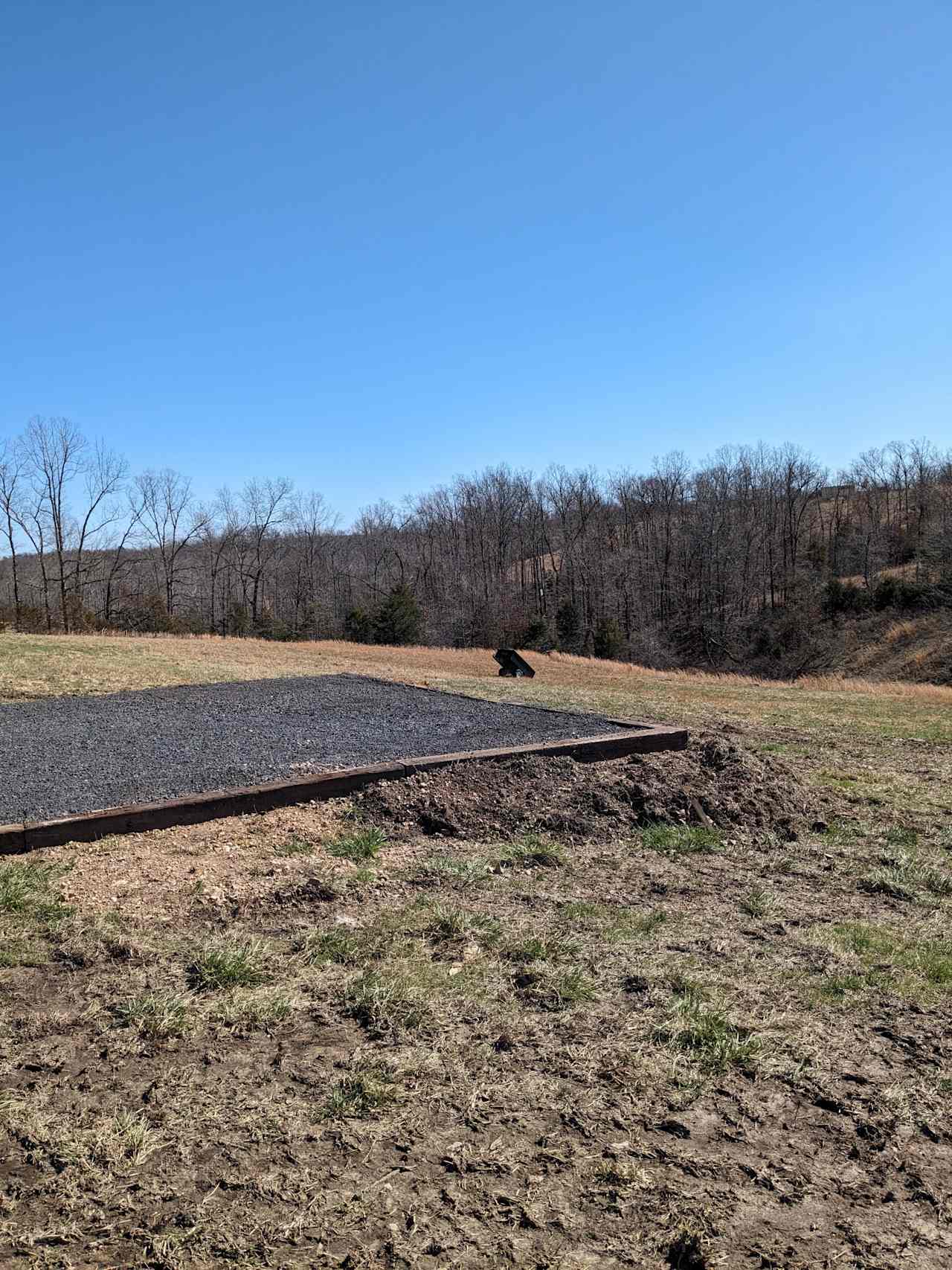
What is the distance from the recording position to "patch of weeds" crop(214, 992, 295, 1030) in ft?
8.97

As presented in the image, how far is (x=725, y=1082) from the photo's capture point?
96.3 inches

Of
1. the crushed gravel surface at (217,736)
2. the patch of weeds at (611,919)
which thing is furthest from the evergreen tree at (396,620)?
the patch of weeds at (611,919)

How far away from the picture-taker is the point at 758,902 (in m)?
4.05

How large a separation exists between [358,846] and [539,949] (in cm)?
161

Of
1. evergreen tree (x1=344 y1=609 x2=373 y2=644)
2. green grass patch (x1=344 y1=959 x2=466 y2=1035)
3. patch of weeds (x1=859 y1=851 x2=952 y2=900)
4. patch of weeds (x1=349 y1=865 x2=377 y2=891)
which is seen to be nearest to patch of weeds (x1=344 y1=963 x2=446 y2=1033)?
green grass patch (x1=344 y1=959 x2=466 y2=1035)

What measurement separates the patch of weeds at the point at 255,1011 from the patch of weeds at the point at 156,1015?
0.12 meters

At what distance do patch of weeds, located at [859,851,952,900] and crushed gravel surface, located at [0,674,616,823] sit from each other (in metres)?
2.86

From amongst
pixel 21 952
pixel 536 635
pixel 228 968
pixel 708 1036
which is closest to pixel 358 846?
pixel 228 968

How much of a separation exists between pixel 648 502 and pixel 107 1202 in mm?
67562

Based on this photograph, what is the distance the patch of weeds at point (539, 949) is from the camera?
10.9ft

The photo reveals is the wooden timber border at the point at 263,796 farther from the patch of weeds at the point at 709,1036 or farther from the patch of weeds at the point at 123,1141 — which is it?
the patch of weeds at the point at 709,1036

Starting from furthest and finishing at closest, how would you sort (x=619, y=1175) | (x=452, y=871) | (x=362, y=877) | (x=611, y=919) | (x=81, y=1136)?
(x=452, y=871) < (x=362, y=877) < (x=611, y=919) < (x=81, y=1136) < (x=619, y=1175)

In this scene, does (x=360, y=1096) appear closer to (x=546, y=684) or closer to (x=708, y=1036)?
(x=708, y=1036)

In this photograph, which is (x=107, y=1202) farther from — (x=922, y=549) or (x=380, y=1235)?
(x=922, y=549)
